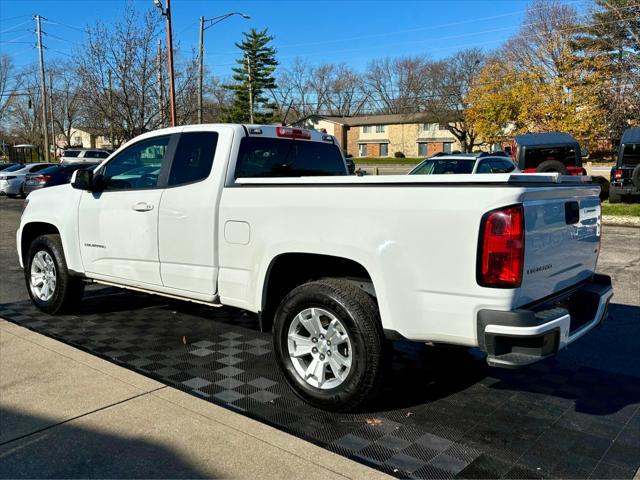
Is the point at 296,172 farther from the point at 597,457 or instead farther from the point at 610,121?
the point at 610,121

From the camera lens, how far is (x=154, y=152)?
5113 mm

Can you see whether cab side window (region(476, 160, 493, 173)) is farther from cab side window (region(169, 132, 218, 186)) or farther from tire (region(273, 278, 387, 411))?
tire (region(273, 278, 387, 411))

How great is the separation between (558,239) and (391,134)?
6934cm

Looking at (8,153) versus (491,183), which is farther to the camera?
(8,153)

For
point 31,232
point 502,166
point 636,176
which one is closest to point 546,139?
point 636,176

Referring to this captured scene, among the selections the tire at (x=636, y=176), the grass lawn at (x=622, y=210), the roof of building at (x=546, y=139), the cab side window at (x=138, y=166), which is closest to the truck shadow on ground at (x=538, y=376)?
the cab side window at (x=138, y=166)

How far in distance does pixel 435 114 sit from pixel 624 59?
91.6ft

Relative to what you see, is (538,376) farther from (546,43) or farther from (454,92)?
(454,92)

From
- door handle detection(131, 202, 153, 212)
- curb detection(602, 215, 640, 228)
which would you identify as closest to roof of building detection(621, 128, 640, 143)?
curb detection(602, 215, 640, 228)

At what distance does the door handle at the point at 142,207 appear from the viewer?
4834 mm

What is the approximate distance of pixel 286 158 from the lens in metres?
5.04

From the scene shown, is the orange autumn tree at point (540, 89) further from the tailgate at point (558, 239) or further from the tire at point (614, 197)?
the tailgate at point (558, 239)

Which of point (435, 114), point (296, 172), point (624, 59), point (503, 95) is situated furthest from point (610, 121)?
point (296, 172)

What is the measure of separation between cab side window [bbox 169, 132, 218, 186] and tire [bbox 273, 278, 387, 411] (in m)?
1.38
